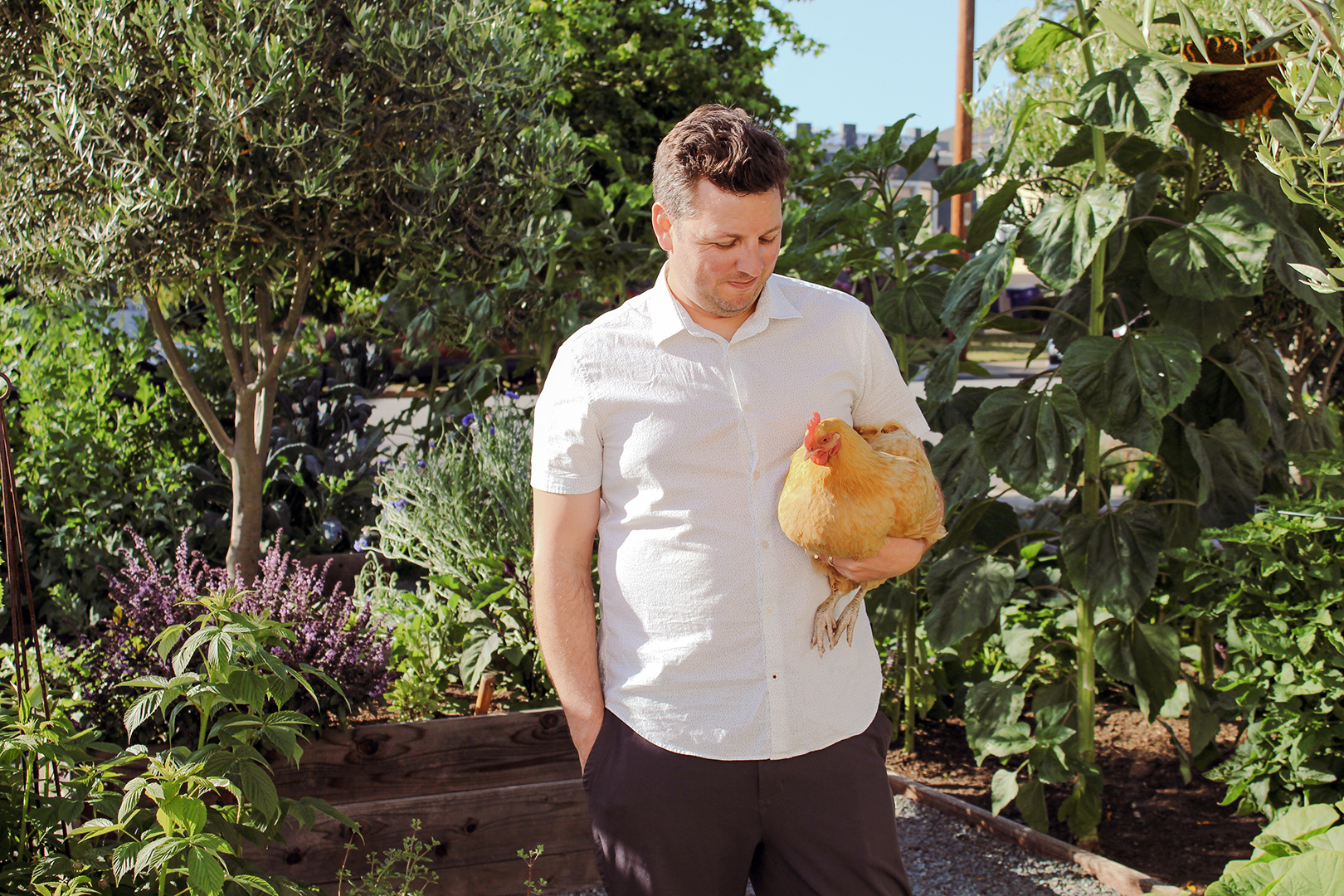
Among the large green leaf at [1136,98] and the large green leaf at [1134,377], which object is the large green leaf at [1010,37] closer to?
the large green leaf at [1136,98]

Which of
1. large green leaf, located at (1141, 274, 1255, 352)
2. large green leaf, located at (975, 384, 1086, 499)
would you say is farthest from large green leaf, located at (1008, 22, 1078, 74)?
large green leaf, located at (975, 384, 1086, 499)

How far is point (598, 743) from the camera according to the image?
1.67m

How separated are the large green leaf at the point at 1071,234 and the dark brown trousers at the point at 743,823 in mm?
1372

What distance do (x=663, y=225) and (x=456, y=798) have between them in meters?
1.74

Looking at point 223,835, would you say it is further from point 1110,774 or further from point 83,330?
point 83,330

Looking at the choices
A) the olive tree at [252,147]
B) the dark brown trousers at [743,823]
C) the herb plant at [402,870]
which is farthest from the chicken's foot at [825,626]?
the olive tree at [252,147]

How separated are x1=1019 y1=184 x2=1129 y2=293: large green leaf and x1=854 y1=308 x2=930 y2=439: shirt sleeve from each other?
2.67 feet

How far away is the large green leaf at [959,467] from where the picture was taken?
8.61 feet

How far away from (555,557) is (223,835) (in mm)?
740

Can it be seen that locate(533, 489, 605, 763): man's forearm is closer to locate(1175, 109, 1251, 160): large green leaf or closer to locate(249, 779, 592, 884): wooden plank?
locate(249, 779, 592, 884): wooden plank

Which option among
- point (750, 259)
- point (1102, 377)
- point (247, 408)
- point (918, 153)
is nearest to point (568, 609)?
point (750, 259)

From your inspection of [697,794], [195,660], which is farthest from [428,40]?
[697,794]

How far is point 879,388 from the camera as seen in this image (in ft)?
5.84

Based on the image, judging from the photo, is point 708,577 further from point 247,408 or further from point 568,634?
point 247,408
